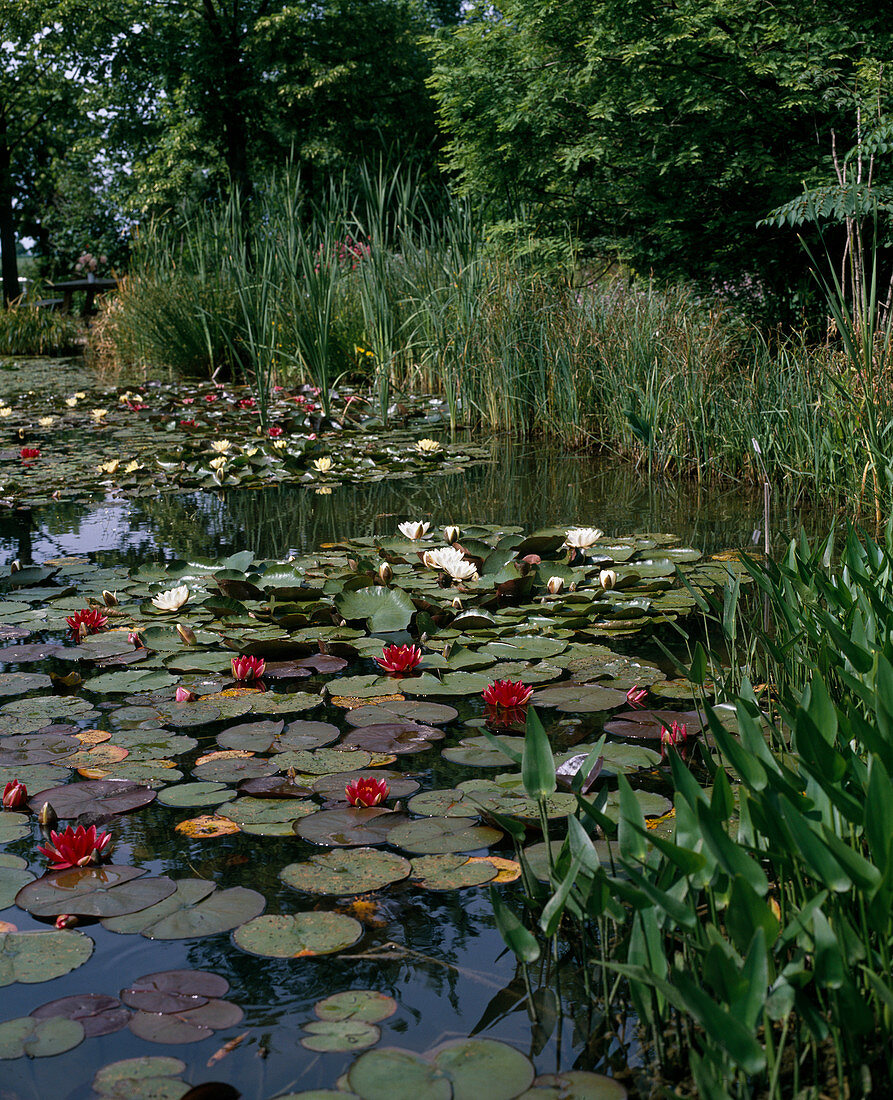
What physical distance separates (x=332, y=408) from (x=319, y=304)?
770mm

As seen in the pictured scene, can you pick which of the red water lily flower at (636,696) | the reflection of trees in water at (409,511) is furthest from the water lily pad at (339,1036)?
the reflection of trees in water at (409,511)

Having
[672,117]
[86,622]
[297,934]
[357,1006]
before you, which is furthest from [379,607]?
[672,117]

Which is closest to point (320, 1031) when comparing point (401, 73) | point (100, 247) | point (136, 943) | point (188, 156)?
point (136, 943)

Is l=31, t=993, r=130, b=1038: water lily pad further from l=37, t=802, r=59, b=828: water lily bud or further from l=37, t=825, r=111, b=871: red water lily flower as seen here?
l=37, t=802, r=59, b=828: water lily bud

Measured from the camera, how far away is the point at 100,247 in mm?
25234

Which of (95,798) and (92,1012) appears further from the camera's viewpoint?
(95,798)

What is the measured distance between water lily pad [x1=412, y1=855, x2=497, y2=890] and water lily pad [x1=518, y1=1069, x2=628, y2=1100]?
38 cm

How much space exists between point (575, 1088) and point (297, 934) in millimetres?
431

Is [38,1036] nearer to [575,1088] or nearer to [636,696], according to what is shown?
[575,1088]

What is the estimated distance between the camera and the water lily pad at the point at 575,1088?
0.94 m

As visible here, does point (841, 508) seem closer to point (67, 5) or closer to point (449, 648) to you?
point (449, 648)

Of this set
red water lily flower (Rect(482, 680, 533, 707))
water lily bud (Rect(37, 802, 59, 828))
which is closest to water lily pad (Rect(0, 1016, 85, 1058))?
water lily bud (Rect(37, 802, 59, 828))

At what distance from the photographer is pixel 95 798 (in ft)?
5.28

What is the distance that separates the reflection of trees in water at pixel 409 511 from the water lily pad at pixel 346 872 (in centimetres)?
211
